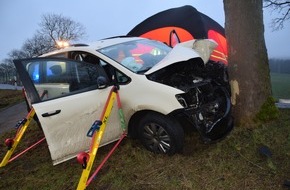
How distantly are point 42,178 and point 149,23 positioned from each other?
6.85 meters

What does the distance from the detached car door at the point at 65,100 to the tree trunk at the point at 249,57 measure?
194cm

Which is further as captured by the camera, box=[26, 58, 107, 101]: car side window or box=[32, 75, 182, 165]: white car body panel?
box=[26, 58, 107, 101]: car side window

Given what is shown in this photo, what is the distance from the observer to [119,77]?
4.29 m

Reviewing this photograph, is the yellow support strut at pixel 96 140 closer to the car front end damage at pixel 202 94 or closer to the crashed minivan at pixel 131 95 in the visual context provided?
the crashed minivan at pixel 131 95

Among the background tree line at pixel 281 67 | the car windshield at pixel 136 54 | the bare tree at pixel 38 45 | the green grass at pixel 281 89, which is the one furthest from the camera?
the background tree line at pixel 281 67

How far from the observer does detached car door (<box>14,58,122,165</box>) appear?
3.93 meters

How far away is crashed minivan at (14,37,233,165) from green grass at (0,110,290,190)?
23 centimetres

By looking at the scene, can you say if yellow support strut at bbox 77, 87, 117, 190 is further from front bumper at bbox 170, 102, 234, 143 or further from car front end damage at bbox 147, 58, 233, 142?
front bumper at bbox 170, 102, 234, 143

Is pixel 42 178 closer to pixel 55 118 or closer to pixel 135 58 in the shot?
pixel 55 118

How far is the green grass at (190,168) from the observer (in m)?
3.43

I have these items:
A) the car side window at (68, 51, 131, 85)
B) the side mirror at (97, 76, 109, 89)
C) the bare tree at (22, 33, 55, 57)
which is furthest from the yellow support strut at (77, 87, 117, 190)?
the bare tree at (22, 33, 55, 57)

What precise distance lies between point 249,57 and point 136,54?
1.75m

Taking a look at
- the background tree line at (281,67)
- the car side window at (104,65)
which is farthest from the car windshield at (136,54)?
the background tree line at (281,67)

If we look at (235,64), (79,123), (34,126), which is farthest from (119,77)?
(34,126)
